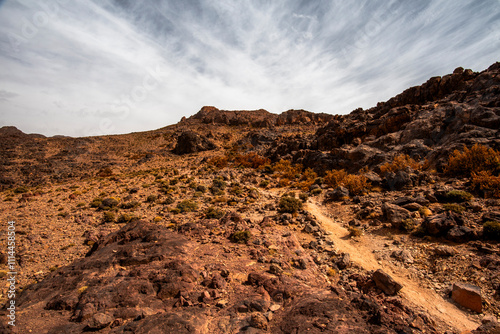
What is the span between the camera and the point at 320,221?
13.9 m

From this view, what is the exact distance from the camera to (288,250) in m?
9.29

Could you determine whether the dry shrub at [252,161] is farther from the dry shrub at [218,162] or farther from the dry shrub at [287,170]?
the dry shrub at [287,170]

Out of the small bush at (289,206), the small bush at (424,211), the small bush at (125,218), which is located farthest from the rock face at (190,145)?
the small bush at (424,211)

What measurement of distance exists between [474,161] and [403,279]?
1388 cm

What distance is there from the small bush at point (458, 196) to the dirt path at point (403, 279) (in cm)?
560

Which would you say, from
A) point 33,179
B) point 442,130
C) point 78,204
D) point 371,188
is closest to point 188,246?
point 78,204

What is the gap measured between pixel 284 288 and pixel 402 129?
2968cm

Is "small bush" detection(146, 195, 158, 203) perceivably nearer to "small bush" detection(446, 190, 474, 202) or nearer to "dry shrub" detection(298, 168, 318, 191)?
"dry shrub" detection(298, 168, 318, 191)

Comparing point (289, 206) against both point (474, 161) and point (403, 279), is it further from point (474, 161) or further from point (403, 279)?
point (474, 161)

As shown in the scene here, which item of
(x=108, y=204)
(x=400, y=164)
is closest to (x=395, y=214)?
(x=400, y=164)

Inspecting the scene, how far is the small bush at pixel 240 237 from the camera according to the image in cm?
970

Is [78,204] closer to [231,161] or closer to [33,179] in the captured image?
[231,161]

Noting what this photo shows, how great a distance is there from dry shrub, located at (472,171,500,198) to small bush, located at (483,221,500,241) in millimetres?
4476

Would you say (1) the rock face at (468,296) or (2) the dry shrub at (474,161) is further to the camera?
(2) the dry shrub at (474,161)
